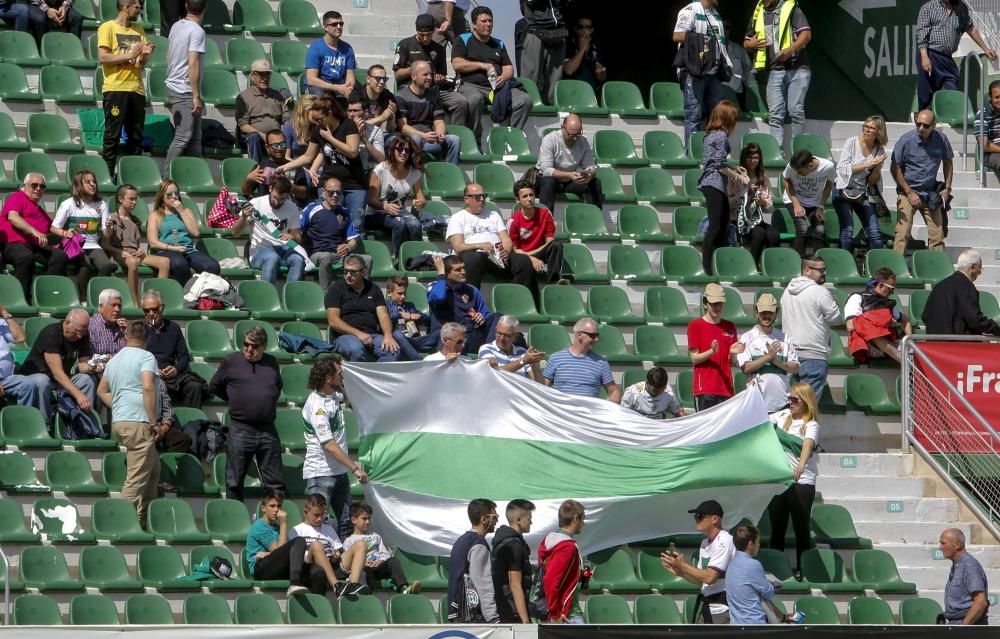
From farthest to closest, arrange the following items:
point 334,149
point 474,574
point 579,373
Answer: point 334,149 → point 579,373 → point 474,574

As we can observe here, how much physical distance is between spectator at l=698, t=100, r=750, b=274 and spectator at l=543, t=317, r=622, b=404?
9.17 feet

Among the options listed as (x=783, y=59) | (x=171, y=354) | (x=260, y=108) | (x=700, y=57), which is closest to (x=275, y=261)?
(x=171, y=354)

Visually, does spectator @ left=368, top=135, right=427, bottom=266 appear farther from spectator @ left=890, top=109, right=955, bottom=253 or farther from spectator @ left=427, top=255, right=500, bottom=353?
spectator @ left=890, top=109, right=955, bottom=253

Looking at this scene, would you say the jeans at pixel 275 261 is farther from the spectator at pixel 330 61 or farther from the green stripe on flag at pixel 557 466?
the green stripe on flag at pixel 557 466

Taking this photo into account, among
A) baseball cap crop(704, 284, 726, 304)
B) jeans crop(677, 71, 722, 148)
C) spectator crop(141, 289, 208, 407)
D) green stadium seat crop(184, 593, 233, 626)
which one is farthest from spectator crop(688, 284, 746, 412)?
green stadium seat crop(184, 593, 233, 626)

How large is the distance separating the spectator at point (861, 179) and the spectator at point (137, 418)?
23.9 ft

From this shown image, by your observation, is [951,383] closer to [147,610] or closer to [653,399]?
[653,399]

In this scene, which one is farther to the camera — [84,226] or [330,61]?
[330,61]

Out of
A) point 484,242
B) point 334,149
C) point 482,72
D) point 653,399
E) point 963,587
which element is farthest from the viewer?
point 482,72

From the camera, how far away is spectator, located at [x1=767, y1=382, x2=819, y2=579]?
599 inches

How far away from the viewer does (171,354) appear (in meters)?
15.3

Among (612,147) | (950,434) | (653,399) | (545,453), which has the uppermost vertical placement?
(612,147)

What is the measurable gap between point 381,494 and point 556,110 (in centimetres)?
640

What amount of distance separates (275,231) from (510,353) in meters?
2.67
